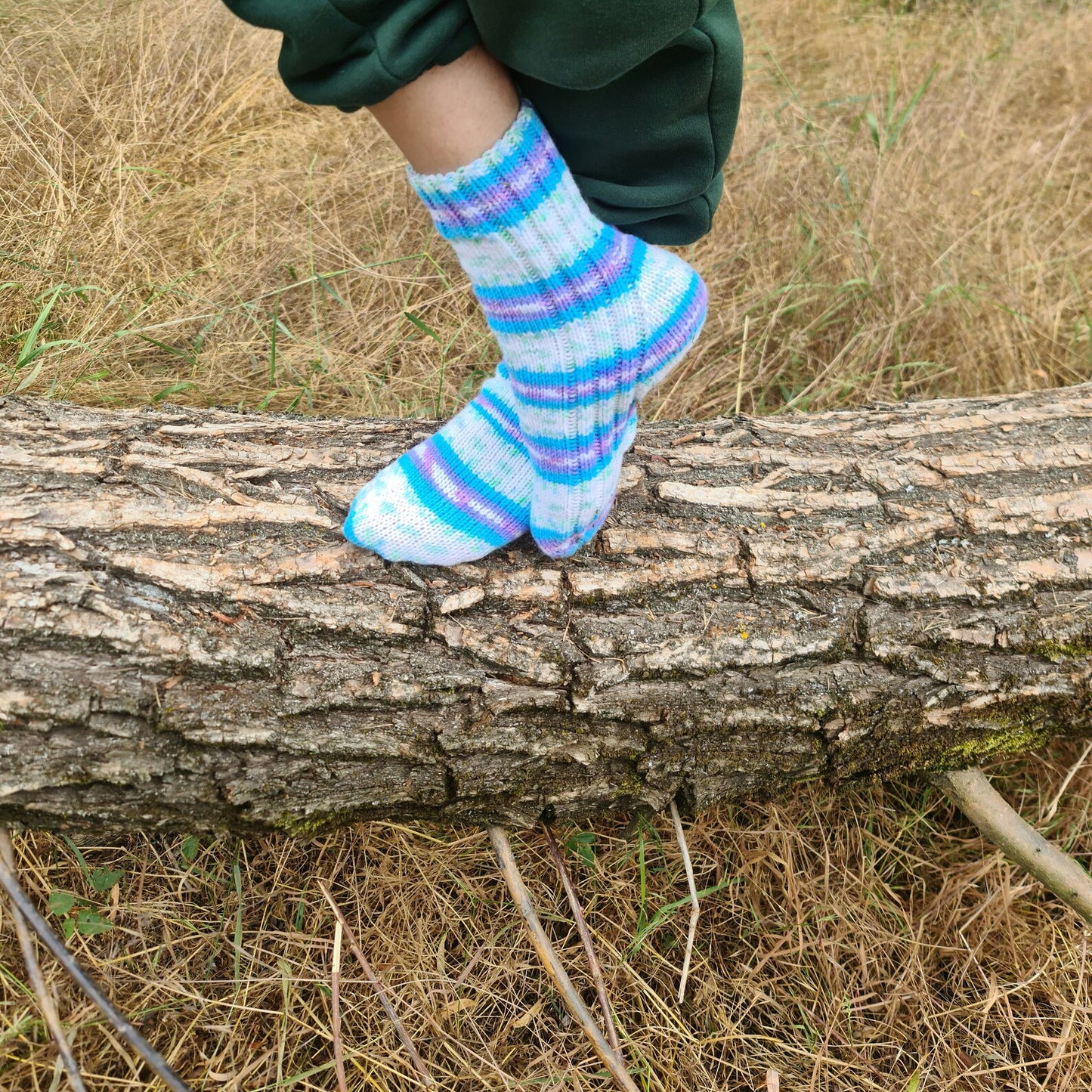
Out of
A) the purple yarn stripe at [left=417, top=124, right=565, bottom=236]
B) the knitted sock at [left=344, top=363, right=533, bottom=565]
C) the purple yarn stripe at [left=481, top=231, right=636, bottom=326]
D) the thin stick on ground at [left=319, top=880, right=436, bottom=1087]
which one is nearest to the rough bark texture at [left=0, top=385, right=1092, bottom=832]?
the knitted sock at [left=344, top=363, right=533, bottom=565]

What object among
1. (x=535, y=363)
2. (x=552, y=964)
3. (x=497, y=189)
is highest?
(x=497, y=189)

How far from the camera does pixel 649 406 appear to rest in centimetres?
173

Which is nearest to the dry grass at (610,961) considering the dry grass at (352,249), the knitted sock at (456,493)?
the knitted sock at (456,493)

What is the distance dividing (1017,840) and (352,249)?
5.37ft

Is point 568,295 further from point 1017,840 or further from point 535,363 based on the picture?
point 1017,840

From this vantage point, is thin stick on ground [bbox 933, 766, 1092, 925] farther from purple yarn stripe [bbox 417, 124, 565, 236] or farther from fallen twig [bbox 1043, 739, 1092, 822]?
purple yarn stripe [bbox 417, 124, 565, 236]

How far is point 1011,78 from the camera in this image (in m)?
2.52

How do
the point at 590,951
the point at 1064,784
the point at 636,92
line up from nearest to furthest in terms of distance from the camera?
the point at 636,92 < the point at 590,951 < the point at 1064,784

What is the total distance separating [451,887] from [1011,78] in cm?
271

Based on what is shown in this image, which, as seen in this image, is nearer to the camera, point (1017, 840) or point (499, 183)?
point (499, 183)

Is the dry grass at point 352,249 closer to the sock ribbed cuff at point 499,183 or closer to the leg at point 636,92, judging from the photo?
the leg at point 636,92

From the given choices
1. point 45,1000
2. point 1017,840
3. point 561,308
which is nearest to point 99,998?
point 45,1000

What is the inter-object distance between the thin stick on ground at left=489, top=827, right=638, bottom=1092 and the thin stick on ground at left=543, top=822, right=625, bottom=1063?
16 mm

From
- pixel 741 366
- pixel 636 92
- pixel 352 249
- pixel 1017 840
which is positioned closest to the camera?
pixel 636 92
